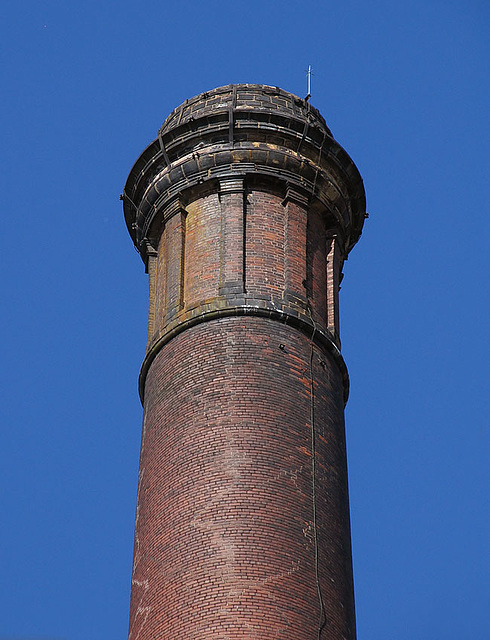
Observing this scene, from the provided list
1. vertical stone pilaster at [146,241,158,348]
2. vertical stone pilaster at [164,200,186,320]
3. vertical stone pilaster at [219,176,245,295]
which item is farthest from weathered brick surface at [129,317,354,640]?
vertical stone pilaster at [146,241,158,348]

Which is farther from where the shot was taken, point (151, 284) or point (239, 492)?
point (151, 284)

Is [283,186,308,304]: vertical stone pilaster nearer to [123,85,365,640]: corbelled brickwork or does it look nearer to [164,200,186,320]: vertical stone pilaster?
[123,85,365,640]: corbelled brickwork

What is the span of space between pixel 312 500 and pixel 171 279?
5.40m

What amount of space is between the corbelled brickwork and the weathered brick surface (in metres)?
0.03

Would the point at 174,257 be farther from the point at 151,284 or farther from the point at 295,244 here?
the point at 295,244

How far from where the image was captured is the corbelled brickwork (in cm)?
2153

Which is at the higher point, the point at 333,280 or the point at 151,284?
the point at 151,284

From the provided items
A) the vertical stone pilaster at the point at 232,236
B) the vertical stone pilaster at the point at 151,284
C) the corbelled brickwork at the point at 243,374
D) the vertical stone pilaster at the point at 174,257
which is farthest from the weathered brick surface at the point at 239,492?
the vertical stone pilaster at the point at 151,284

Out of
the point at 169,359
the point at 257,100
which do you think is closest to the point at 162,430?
the point at 169,359

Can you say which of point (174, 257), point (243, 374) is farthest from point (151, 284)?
point (243, 374)

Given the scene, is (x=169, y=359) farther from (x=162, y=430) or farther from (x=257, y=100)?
(x=257, y=100)

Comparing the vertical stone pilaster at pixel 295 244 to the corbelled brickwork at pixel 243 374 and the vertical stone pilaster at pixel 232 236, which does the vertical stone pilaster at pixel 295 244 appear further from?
the vertical stone pilaster at pixel 232 236

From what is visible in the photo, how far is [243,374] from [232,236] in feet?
10.0

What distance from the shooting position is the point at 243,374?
23.7m
